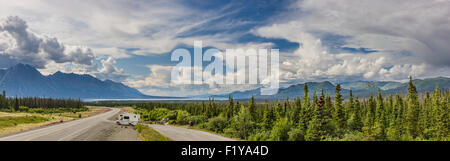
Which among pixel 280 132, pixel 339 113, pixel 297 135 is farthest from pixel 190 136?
pixel 339 113

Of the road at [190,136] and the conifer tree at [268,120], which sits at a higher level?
the road at [190,136]

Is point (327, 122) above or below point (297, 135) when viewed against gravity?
above

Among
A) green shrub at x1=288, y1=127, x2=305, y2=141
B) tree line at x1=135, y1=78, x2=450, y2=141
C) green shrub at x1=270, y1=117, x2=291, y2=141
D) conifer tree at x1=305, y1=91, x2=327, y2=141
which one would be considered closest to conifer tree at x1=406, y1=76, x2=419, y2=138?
tree line at x1=135, y1=78, x2=450, y2=141

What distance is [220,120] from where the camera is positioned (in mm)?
82000

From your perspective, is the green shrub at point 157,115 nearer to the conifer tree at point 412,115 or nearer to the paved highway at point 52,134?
the paved highway at point 52,134

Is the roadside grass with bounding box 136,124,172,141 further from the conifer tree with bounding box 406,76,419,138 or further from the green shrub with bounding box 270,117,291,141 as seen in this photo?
the conifer tree with bounding box 406,76,419,138

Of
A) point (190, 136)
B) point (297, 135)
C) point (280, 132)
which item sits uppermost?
point (190, 136)

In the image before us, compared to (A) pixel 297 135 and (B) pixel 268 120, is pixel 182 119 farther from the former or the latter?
→ (A) pixel 297 135

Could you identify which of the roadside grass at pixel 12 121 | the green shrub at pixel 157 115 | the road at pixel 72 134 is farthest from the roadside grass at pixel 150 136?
the green shrub at pixel 157 115

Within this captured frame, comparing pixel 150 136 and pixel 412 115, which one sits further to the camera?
pixel 412 115

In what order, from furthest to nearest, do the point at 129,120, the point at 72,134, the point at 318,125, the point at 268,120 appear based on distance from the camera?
the point at 268,120
the point at 318,125
the point at 129,120
the point at 72,134
